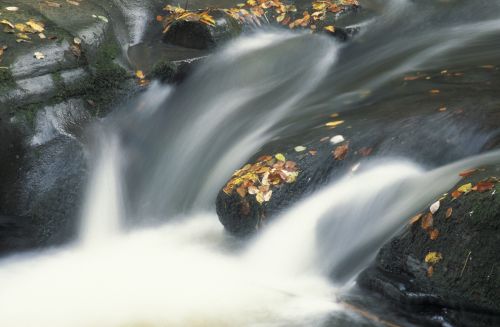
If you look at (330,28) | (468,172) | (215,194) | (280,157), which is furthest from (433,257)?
(330,28)

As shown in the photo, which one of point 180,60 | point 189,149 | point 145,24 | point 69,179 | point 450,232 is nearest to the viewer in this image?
point 450,232

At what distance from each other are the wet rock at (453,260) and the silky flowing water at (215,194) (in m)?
0.33

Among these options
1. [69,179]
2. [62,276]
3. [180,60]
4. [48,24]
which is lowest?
[62,276]

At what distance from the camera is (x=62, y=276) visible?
5.58 metres

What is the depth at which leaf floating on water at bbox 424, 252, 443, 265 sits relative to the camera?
13.4 feet

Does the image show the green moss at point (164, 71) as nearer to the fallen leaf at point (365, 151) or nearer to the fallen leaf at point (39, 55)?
the fallen leaf at point (39, 55)

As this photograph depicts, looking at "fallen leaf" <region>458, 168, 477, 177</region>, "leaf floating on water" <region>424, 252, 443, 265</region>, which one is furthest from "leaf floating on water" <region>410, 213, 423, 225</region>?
"fallen leaf" <region>458, 168, 477, 177</region>

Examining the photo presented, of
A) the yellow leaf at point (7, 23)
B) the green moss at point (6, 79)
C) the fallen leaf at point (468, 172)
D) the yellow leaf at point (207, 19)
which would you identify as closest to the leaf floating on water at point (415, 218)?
the fallen leaf at point (468, 172)

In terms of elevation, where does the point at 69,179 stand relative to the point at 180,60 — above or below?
below

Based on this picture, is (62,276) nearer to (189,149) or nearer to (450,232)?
→ (189,149)

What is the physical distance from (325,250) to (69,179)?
2597 millimetres

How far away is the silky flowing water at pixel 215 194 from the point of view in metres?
4.79

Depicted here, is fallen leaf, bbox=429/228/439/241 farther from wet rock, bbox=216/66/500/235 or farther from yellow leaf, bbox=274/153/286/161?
yellow leaf, bbox=274/153/286/161

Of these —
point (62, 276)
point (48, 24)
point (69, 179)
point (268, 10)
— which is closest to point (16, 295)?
point (62, 276)
